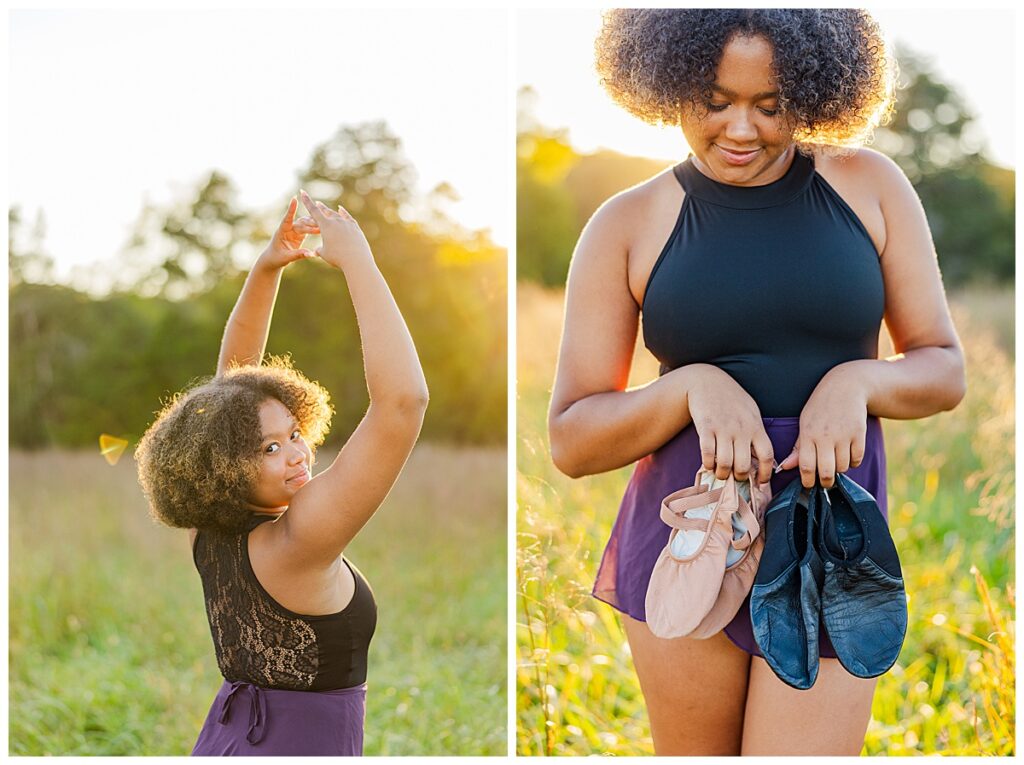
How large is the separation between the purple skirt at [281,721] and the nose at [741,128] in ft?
3.60

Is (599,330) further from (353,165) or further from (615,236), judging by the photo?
(353,165)

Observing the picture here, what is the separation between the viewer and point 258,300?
1.83m

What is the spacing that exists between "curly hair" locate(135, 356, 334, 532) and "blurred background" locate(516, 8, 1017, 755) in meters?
0.73

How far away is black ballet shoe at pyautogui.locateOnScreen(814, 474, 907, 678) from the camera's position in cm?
148

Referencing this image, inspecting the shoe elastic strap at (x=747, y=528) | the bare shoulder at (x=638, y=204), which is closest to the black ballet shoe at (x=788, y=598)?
the shoe elastic strap at (x=747, y=528)

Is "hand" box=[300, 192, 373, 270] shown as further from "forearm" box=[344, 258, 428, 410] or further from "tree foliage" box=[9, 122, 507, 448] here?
"tree foliage" box=[9, 122, 507, 448]

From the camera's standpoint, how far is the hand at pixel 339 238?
61.7 inches

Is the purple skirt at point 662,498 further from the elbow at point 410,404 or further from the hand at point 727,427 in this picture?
the elbow at point 410,404

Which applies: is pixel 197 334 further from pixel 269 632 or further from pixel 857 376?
pixel 857 376

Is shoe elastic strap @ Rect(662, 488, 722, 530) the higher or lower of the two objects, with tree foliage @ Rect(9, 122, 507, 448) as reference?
lower

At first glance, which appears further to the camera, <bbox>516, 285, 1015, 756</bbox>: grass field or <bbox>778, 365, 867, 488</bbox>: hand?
<bbox>516, 285, 1015, 756</bbox>: grass field

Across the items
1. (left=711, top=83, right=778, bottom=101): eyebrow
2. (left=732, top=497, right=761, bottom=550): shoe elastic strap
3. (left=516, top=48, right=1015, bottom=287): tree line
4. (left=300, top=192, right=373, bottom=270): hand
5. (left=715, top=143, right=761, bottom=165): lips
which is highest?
(left=516, top=48, right=1015, bottom=287): tree line

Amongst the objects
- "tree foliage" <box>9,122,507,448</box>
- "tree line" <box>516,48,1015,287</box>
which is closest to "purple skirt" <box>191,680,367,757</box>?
"tree foliage" <box>9,122,507,448</box>

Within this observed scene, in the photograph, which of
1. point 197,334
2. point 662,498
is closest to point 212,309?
point 197,334
